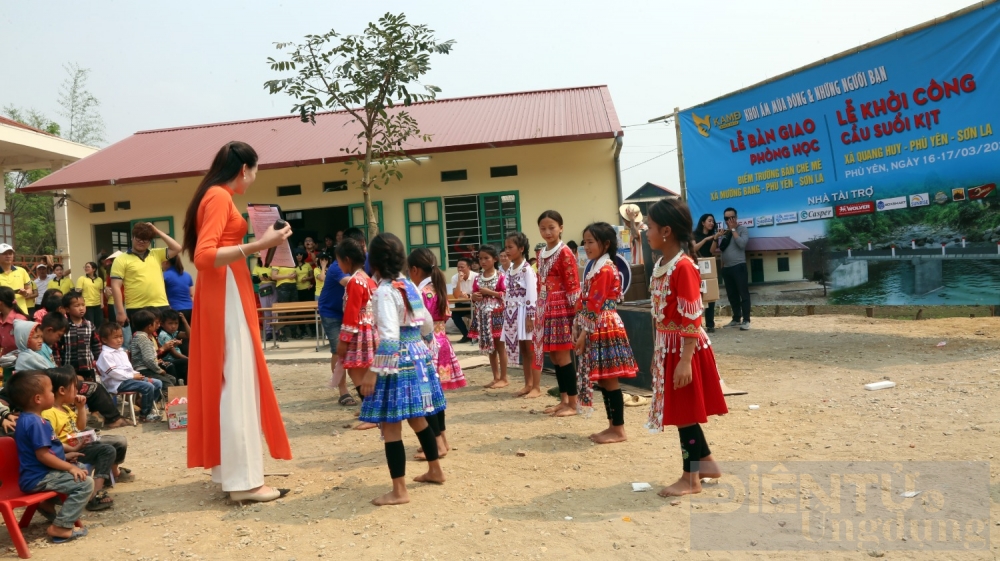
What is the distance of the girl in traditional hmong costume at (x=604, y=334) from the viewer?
5.38m

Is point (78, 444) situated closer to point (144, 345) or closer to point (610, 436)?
point (144, 345)

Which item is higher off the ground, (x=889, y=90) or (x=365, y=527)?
(x=889, y=90)

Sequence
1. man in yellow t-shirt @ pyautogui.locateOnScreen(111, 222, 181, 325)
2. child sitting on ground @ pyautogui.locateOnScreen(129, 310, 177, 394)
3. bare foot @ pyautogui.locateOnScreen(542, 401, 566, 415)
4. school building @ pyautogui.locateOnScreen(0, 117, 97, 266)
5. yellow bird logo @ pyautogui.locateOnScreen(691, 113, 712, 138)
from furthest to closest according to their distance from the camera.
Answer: school building @ pyautogui.locateOnScreen(0, 117, 97, 266) → yellow bird logo @ pyautogui.locateOnScreen(691, 113, 712, 138) → child sitting on ground @ pyautogui.locateOnScreen(129, 310, 177, 394) → man in yellow t-shirt @ pyautogui.locateOnScreen(111, 222, 181, 325) → bare foot @ pyautogui.locateOnScreen(542, 401, 566, 415)

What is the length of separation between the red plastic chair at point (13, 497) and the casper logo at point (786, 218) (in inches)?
365

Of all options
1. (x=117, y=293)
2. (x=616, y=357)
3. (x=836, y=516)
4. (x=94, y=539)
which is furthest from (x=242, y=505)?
(x=117, y=293)

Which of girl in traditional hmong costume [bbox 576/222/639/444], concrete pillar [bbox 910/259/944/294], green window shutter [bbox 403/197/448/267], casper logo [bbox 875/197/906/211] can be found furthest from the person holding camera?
girl in traditional hmong costume [bbox 576/222/639/444]

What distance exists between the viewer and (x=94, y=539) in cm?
409

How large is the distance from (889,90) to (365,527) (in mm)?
8290

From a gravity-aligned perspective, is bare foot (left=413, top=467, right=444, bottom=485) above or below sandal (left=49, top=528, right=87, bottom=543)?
above

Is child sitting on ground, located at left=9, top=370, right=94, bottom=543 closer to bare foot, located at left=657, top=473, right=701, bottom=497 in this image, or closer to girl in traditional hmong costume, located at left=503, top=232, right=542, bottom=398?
bare foot, located at left=657, top=473, right=701, bottom=497

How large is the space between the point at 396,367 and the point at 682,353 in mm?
1539

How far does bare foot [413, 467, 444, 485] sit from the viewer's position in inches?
184

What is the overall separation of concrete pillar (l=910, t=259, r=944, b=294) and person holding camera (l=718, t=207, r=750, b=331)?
2.29 meters

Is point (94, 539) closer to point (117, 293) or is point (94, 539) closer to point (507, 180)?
point (117, 293)
